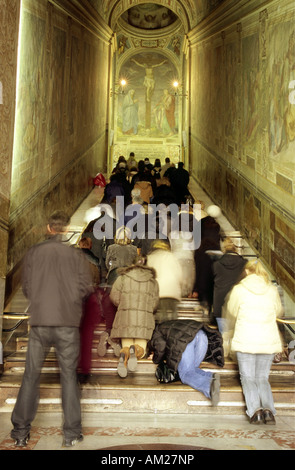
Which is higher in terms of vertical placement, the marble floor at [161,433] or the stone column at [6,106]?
the stone column at [6,106]

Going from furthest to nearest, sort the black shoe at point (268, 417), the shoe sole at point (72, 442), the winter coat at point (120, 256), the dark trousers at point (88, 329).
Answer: the winter coat at point (120, 256) < the dark trousers at point (88, 329) < the black shoe at point (268, 417) < the shoe sole at point (72, 442)

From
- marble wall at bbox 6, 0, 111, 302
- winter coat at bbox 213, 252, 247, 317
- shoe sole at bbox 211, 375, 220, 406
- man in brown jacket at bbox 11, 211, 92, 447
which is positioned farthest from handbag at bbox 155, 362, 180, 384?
marble wall at bbox 6, 0, 111, 302

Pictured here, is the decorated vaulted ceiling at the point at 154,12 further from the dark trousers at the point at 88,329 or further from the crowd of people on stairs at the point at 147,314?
the dark trousers at the point at 88,329

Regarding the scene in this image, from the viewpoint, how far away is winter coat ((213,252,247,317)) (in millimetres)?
5387

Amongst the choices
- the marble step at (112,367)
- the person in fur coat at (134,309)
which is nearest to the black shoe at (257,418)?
the marble step at (112,367)

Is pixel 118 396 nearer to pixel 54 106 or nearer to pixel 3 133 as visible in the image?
pixel 3 133

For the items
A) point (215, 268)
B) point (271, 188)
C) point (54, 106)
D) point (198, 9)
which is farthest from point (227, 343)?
point (198, 9)

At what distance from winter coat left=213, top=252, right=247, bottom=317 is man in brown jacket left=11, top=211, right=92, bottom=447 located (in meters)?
2.07

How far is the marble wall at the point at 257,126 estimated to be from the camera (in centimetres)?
696

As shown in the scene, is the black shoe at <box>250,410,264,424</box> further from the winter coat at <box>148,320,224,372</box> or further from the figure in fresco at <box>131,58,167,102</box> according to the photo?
the figure in fresco at <box>131,58,167,102</box>

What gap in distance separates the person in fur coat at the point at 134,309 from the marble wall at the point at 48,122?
69.3 inches

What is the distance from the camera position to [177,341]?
445 centimetres

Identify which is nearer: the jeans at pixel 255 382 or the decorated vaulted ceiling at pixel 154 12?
the jeans at pixel 255 382

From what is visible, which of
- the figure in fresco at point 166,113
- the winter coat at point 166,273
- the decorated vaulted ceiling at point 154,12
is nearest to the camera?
the winter coat at point 166,273
